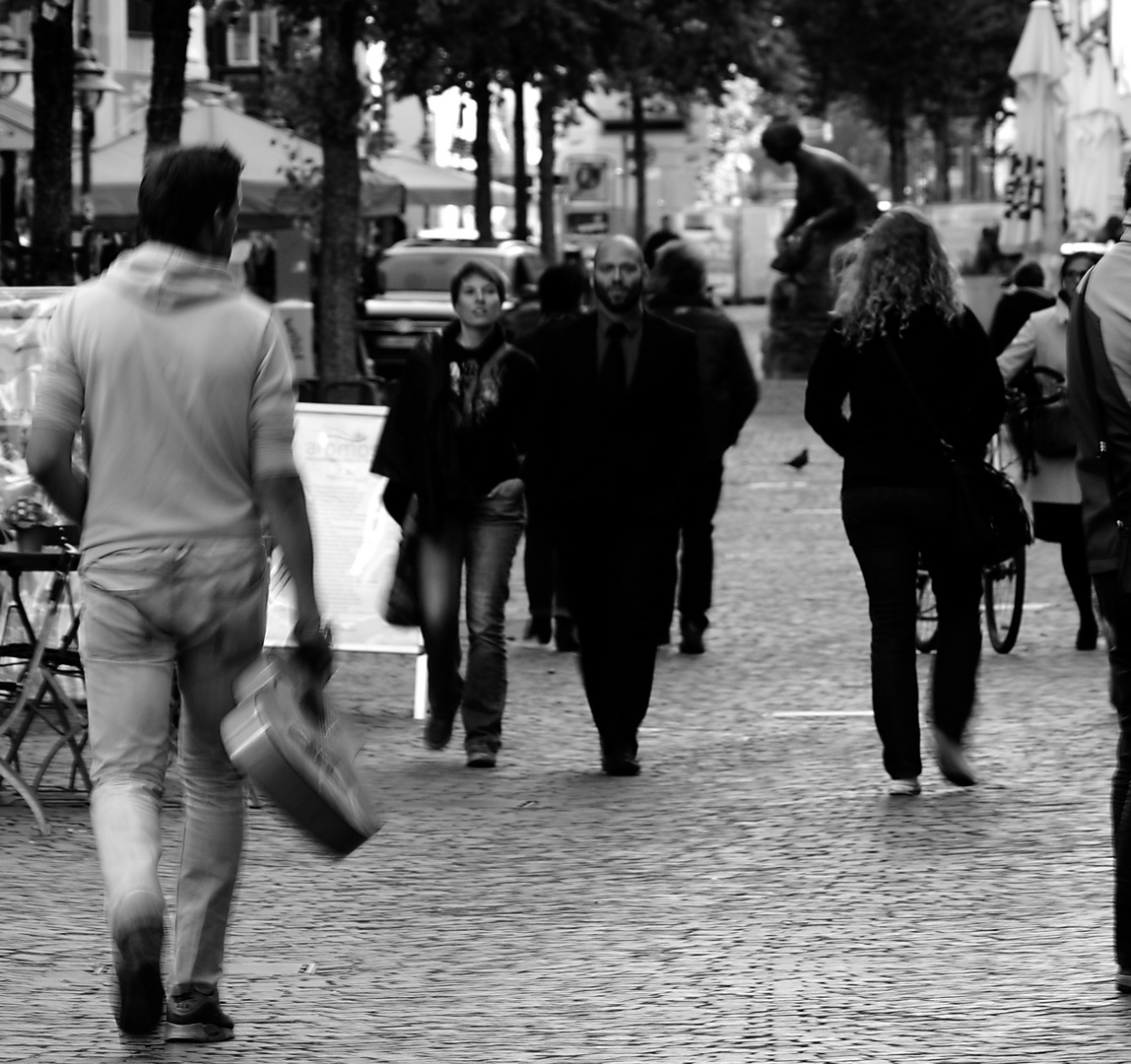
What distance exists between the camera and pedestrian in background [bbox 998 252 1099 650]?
11766 mm

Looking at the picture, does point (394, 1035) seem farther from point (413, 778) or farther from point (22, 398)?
point (22, 398)

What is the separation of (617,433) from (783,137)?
22.2 metres

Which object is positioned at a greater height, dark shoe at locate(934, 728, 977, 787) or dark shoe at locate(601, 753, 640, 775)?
dark shoe at locate(934, 728, 977, 787)

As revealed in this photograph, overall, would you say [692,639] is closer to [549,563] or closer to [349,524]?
[549,563]

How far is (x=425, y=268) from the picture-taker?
32.6 metres

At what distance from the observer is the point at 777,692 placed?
Answer: 35.5ft

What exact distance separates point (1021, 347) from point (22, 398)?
4.65 m

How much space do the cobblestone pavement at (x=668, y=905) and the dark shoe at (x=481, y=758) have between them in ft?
0.20

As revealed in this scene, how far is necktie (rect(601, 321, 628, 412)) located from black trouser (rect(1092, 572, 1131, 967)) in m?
3.36

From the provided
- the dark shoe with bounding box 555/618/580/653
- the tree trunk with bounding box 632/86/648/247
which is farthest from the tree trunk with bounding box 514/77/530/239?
the dark shoe with bounding box 555/618/580/653

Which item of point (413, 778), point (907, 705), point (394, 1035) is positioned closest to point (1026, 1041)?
point (394, 1035)

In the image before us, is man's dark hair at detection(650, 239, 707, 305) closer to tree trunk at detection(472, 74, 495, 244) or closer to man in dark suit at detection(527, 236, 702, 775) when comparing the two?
man in dark suit at detection(527, 236, 702, 775)

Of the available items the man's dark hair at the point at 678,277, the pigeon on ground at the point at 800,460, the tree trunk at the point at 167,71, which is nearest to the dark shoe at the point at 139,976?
the man's dark hair at the point at 678,277

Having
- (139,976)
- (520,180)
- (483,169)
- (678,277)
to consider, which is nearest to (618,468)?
(678,277)
